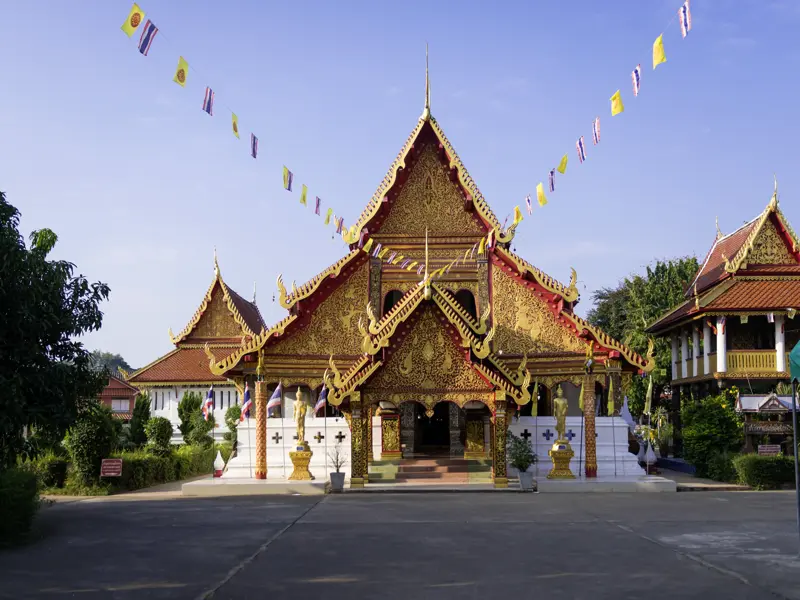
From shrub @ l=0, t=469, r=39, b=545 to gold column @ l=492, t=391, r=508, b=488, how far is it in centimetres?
1000

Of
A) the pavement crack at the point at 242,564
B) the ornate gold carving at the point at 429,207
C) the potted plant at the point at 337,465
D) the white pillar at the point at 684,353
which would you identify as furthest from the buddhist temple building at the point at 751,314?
the pavement crack at the point at 242,564

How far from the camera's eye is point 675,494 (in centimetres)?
1866

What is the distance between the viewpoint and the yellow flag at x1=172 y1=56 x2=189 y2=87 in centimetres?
1326

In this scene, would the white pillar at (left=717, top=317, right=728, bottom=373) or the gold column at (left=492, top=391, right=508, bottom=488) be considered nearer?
the gold column at (left=492, top=391, right=508, bottom=488)

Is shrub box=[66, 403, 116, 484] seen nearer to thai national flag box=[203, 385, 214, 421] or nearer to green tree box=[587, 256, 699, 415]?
thai national flag box=[203, 385, 214, 421]

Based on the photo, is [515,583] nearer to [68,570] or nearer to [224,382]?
[68,570]

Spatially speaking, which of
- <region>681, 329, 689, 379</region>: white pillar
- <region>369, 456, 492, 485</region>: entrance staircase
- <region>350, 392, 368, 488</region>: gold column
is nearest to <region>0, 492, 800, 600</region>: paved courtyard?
<region>350, 392, 368, 488</region>: gold column

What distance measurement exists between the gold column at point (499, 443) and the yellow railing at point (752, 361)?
11.5 meters

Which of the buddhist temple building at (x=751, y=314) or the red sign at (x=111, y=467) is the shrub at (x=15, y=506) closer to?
the red sign at (x=111, y=467)

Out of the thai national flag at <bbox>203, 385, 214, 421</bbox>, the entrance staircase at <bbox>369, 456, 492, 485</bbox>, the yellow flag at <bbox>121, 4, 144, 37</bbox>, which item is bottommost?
the entrance staircase at <bbox>369, 456, 492, 485</bbox>

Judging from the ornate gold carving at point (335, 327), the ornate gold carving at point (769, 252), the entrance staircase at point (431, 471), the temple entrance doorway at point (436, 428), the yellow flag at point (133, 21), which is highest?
the yellow flag at point (133, 21)

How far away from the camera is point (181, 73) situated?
1334 centimetres

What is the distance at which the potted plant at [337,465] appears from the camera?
1858 centimetres

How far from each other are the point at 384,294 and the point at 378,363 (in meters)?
Answer: 4.36
